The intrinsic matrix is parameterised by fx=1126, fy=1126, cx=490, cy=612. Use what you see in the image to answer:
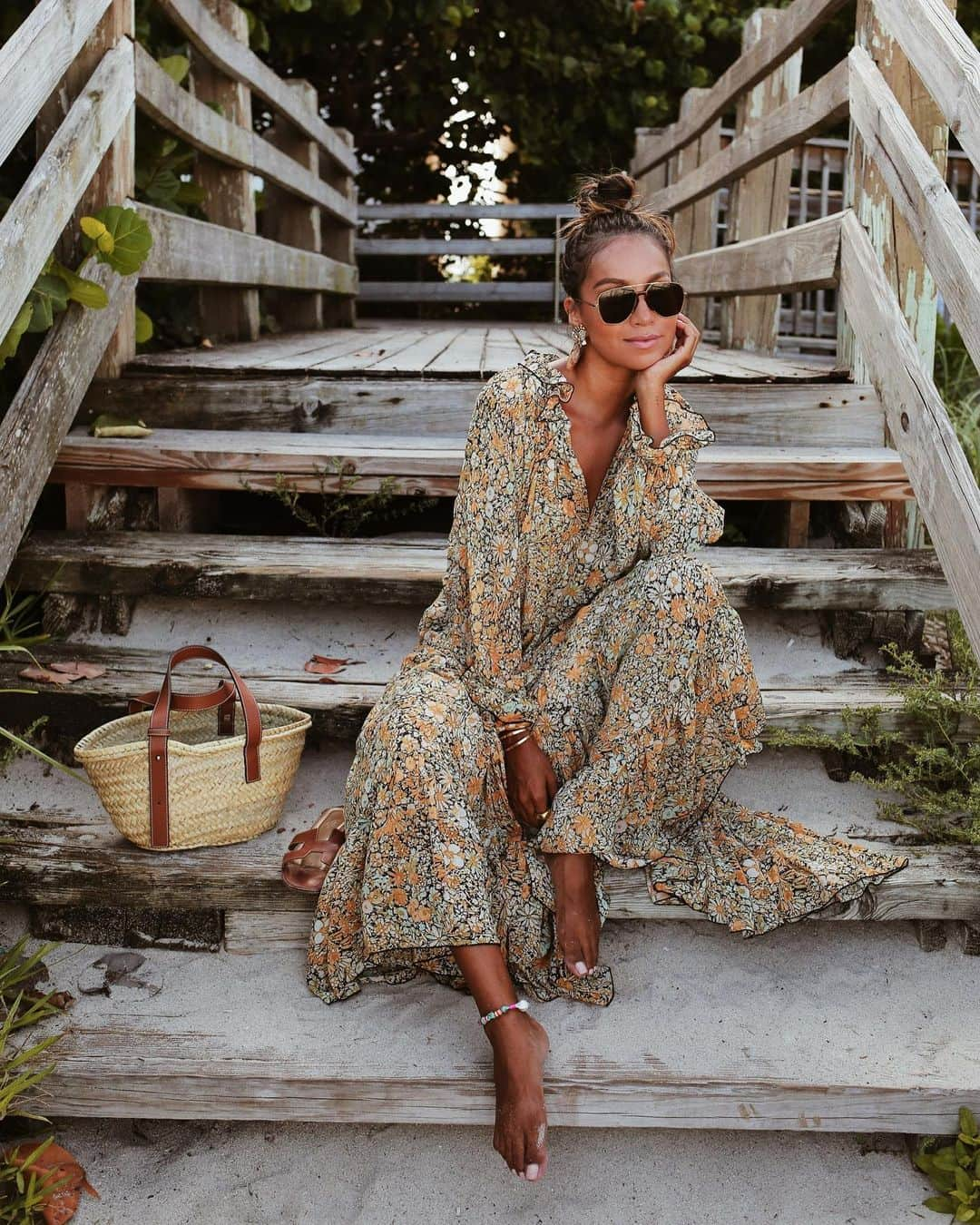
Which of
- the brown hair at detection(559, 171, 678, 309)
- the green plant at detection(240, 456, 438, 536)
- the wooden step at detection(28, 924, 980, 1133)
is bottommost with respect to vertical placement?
the wooden step at detection(28, 924, 980, 1133)

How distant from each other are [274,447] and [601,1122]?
180 cm

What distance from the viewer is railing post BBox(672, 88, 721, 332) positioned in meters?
5.70

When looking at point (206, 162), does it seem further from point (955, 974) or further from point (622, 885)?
point (955, 974)

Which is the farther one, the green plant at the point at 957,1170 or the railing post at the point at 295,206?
the railing post at the point at 295,206

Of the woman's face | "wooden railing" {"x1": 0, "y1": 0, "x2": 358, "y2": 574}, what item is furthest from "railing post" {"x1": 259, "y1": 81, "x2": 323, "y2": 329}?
the woman's face

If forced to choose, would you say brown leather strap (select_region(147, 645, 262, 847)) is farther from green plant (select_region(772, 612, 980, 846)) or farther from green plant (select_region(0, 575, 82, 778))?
green plant (select_region(772, 612, 980, 846))

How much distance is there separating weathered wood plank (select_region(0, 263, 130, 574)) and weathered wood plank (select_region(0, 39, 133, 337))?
0.99 ft

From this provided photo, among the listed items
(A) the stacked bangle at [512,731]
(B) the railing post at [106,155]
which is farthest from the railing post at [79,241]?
(A) the stacked bangle at [512,731]

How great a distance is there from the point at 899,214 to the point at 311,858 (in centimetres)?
211

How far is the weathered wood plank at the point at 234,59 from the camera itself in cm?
361

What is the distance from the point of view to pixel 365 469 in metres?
2.84

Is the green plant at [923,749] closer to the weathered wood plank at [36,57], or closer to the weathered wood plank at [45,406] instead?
the weathered wood plank at [45,406]

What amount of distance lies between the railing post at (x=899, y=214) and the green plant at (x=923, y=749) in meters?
0.71

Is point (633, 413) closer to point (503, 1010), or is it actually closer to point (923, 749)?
point (923, 749)
